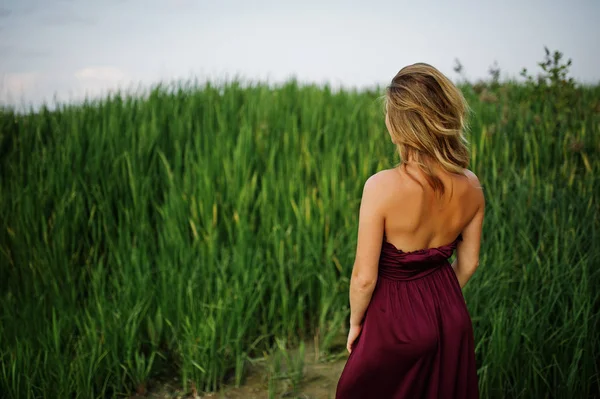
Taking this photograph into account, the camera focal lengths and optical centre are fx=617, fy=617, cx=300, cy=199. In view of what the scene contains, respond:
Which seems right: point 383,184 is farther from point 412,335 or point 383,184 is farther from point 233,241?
point 233,241

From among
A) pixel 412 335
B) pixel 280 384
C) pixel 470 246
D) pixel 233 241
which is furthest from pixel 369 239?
pixel 233 241

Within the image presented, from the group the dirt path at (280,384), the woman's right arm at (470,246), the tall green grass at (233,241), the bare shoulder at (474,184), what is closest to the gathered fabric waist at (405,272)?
the woman's right arm at (470,246)

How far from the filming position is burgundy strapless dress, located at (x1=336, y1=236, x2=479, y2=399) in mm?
2088

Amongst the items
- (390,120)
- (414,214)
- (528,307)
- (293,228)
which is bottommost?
(528,307)

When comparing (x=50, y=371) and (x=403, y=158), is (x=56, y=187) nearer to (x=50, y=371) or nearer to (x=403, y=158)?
(x=50, y=371)

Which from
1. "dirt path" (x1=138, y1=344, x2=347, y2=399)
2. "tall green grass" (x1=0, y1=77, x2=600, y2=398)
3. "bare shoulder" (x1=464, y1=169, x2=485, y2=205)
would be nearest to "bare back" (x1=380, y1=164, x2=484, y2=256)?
"bare shoulder" (x1=464, y1=169, x2=485, y2=205)

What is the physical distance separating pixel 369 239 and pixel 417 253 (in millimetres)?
195

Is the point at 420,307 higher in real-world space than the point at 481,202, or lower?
lower

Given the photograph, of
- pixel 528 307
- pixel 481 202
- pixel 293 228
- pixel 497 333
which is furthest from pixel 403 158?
pixel 293 228

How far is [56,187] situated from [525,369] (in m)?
3.69

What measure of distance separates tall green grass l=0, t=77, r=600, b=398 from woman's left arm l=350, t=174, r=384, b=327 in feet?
4.22

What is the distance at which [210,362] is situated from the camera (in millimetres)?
3303

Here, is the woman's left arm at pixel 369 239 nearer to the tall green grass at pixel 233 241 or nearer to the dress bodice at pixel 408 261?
the dress bodice at pixel 408 261

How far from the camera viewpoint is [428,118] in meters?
1.93
